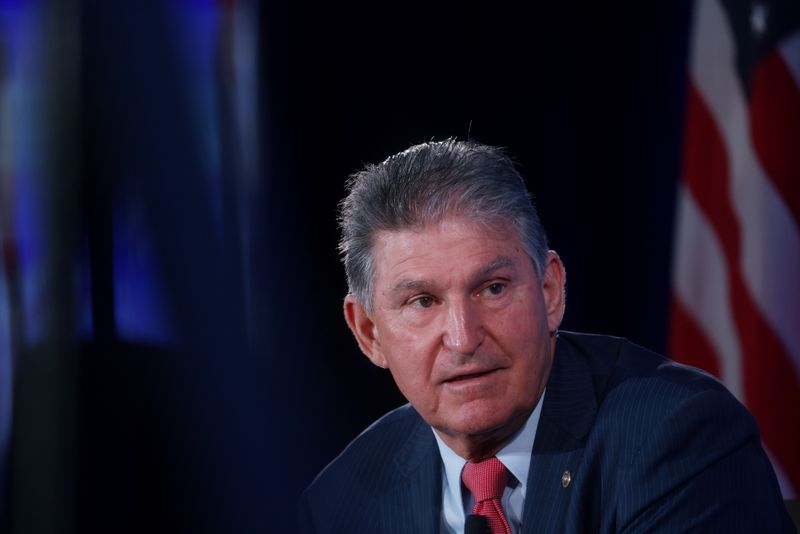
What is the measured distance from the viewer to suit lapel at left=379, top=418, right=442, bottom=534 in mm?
1998

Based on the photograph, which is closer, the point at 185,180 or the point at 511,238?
the point at 511,238

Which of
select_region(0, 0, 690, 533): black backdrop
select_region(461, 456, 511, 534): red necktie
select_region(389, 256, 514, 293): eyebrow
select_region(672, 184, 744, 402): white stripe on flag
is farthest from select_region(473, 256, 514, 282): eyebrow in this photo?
select_region(672, 184, 744, 402): white stripe on flag

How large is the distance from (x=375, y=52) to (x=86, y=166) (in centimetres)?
91

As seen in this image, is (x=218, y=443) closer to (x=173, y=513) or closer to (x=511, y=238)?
(x=173, y=513)

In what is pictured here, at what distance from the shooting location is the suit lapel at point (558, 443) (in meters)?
1.77

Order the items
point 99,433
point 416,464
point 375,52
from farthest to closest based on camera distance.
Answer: point 375,52 < point 99,433 < point 416,464

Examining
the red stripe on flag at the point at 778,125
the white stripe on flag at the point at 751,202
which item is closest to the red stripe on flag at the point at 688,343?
the white stripe on flag at the point at 751,202

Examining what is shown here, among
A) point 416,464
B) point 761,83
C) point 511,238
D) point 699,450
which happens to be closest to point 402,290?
point 511,238

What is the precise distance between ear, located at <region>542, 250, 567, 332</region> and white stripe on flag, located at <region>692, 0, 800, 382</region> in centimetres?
136

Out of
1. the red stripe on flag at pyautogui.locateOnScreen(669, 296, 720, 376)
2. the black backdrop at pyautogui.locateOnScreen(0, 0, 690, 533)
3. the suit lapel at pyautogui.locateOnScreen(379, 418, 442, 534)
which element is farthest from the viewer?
the red stripe on flag at pyautogui.locateOnScreen(669, 296, 720, 376)

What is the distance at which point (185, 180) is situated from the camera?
2.88m

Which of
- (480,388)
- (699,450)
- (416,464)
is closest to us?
(699,450)

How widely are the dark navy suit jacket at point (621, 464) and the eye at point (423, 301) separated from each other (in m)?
0.30

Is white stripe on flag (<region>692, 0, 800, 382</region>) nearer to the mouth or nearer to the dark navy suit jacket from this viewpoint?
the dark navy suit jacket
